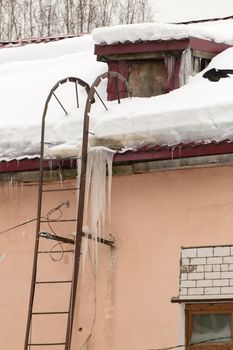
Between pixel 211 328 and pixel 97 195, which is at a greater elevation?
pixel 97 195

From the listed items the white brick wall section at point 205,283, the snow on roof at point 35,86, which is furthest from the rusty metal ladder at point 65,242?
the white brick wall section at point 205,283

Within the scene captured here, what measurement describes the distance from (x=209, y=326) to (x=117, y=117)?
7.58ft

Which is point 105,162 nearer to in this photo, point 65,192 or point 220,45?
point 65,192

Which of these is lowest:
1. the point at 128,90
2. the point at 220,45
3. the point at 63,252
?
the point at 63,252

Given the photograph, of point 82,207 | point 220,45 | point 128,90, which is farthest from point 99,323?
point 220,45

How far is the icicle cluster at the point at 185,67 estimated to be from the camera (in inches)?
476

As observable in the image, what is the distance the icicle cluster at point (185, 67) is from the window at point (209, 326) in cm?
274

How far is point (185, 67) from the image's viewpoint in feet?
40.0

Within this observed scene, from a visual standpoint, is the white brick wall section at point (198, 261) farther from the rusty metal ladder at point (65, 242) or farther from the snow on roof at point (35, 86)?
the snow on roof at point (35, 86)

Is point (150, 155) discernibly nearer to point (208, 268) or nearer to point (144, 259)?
point (144, 259)

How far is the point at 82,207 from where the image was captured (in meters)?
10.5

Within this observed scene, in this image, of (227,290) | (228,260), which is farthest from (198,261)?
(227,290)

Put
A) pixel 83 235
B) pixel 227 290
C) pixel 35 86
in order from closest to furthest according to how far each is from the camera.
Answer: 1. pixel 227 290
2. pixel 83 235
3. pixel 35 86

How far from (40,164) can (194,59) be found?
2.55m
